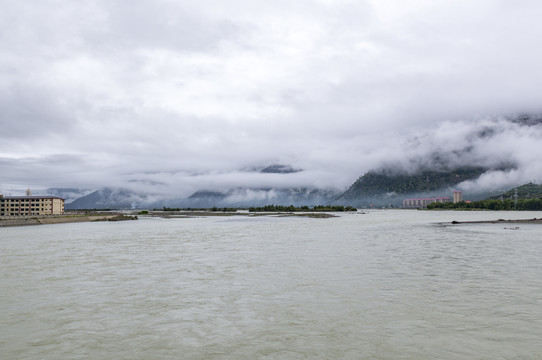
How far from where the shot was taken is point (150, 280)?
28.2 metres

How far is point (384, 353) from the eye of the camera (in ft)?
44.4

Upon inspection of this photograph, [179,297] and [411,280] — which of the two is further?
[411,280]

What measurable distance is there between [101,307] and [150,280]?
25.1 ft

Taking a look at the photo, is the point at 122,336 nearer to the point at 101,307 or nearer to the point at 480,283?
the point at 101,307

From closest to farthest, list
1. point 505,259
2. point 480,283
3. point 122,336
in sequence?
Result: point 122,336
point 480,283
point 505,259

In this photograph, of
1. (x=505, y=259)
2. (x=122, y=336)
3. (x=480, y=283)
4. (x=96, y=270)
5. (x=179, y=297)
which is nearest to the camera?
(x=122, y=336)

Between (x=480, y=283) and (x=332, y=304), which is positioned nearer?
(x=332, y=304)

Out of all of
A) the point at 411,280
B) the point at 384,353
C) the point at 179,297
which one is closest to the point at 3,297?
the point at 179,297

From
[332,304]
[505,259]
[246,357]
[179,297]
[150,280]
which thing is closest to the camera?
[246,357]

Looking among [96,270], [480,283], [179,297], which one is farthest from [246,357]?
[96,270]

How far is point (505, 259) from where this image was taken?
36.9 meters

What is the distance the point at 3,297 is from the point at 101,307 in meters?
7.66

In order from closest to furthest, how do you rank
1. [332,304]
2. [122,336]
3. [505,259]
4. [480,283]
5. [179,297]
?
[122,336]
[332,304]
[179,297]
[480,283]
[505,259]

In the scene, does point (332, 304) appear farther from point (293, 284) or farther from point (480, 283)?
point (480, 283)
